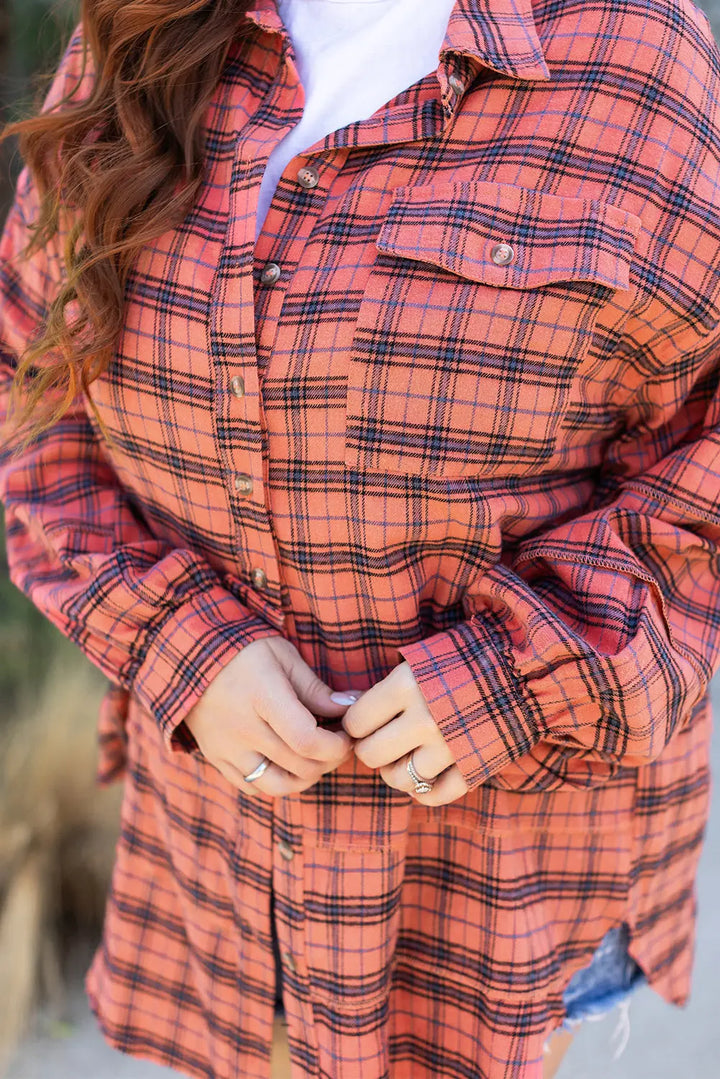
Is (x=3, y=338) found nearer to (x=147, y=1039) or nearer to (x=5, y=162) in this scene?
(x=147, y=1039)

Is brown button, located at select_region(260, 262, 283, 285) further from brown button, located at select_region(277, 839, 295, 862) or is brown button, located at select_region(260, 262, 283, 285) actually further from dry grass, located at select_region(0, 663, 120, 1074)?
dry grass, located at select_region(0, 663, 120, 1074)

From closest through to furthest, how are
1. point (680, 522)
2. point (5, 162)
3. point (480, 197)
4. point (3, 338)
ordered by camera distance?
1. point (480, 197)
2. point (680, 522)
3. point (3, 338)
4. point (5, 162)

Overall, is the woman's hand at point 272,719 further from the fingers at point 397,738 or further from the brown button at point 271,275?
the brown button at point 271,275

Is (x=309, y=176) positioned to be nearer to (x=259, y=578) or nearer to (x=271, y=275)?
(x=271, y=275)

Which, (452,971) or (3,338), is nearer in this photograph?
(452,971)

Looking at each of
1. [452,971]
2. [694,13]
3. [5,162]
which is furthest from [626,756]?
[5,162]

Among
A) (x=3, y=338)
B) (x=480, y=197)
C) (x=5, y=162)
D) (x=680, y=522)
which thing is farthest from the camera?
(x=5, y=162)

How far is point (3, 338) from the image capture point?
131 centimetres

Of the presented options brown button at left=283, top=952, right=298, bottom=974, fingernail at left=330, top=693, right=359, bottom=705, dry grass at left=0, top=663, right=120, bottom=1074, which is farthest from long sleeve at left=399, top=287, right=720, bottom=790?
dry grass at left=0, top=663, right=120, bottom=1074

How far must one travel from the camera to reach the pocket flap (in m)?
0.94

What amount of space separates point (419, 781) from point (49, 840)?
1579 mm

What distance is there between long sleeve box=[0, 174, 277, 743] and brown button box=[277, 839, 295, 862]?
0.19 m

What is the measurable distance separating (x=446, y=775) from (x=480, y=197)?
0.60 meters

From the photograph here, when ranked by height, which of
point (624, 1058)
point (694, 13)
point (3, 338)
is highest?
point (694, 13)
